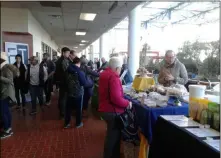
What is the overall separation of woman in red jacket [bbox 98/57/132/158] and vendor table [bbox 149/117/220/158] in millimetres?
416

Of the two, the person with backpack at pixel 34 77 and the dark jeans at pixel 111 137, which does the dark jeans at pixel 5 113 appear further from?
the dark jeans at pixel 111 137

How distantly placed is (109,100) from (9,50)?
15.1 feet

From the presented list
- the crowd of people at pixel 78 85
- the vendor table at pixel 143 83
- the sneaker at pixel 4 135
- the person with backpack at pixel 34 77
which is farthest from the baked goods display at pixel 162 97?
the person with backpack at pixel 34 77

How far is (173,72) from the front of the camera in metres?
3.26

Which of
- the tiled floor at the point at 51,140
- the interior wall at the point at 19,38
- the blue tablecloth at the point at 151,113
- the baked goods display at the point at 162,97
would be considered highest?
the interior wall at the point at 19,38

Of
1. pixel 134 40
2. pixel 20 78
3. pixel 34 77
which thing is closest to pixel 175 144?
pixel 34 77

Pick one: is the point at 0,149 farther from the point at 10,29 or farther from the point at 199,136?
the point at 10,29

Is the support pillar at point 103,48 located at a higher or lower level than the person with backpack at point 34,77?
higher

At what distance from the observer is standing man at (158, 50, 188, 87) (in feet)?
10.5

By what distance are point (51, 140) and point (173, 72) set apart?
212 centimetres

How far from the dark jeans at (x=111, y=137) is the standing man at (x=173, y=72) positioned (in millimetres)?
1195

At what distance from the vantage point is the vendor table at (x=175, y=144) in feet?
4.52

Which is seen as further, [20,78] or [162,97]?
[20,78]

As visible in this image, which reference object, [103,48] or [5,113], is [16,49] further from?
[103,48]
